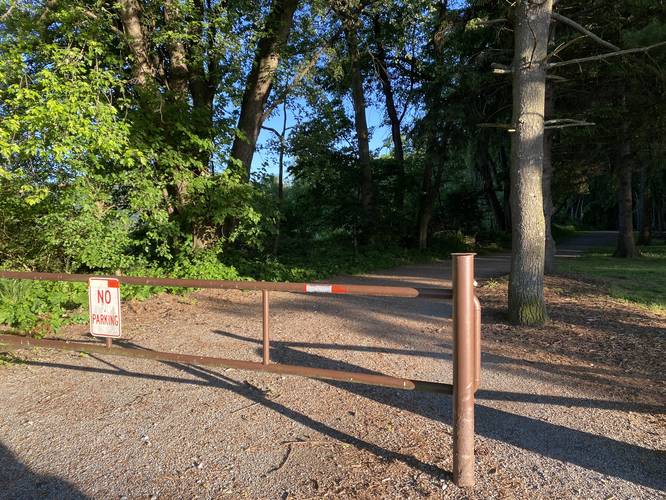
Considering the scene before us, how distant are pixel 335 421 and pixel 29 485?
2.12 meters

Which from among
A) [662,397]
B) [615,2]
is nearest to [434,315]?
[662,397]

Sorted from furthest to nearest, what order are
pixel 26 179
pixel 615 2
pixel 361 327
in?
pixel 615 2
pixel 26 179
pixel 361 327

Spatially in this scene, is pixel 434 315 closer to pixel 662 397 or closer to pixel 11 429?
pixel 662 397

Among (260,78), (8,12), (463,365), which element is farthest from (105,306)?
(260,78)

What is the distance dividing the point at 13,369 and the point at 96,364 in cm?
89

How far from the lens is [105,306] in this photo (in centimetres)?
407

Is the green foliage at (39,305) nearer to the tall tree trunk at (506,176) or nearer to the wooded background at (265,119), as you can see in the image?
the wooded background at (265,119)

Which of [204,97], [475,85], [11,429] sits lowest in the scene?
[11,429]

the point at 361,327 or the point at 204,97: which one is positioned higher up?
the point at 204,97

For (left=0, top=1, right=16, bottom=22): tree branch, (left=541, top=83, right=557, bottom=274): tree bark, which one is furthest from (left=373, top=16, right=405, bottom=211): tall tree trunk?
(left=0, top=1, right=16, bottom=22): tree branch

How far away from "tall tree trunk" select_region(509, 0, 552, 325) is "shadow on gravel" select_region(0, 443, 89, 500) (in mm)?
6293

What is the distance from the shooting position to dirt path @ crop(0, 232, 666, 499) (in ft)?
9.67

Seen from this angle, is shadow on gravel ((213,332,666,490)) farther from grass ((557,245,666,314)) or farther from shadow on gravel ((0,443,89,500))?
grass ((557,245,666,314))

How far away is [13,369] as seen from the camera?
5316mm
